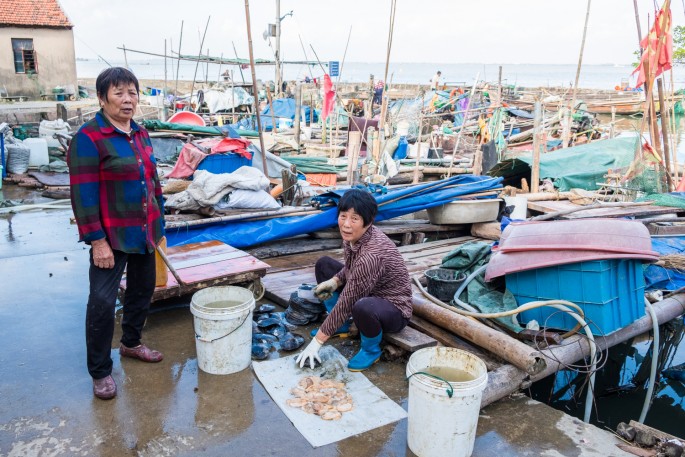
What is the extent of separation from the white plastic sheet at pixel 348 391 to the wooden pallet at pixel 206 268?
892mm

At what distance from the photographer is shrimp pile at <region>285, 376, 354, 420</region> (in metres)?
3.09

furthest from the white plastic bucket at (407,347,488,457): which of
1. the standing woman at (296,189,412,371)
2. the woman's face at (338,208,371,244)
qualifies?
the woman's face at (338,208,371,244)

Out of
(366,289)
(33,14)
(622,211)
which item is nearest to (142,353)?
(366,289)

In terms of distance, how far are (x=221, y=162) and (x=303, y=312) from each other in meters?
4.66

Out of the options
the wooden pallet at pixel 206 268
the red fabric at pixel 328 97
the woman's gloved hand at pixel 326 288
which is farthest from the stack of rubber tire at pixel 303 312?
the red fabric at pixel 328 97

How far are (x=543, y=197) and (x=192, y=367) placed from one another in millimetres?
6233

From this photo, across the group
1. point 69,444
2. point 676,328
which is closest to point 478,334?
point 69,444

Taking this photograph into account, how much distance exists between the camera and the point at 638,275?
3965 mm

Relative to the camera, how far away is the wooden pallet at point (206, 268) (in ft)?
13.3

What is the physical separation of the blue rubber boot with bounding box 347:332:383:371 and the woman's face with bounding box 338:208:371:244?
26.7 inches

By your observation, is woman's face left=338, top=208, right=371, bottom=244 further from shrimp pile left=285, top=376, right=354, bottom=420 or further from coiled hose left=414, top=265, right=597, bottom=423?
coiled hose left=414, top=265, right=597, bottom=423

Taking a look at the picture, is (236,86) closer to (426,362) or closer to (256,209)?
(256,209)

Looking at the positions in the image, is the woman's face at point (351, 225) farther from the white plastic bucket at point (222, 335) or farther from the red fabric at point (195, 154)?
the red fabric at point (195, 154)

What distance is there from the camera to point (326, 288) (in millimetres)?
3938
